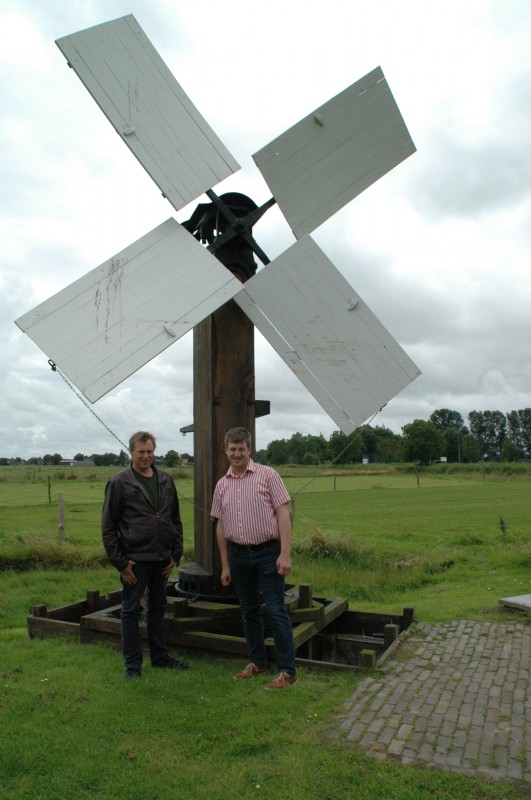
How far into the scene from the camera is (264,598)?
509 cm

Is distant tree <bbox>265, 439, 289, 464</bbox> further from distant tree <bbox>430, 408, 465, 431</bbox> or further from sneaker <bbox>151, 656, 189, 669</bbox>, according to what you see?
distant tree <bbox>430, 408, 465, 431</bbox>

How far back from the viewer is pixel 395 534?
51.2 ft

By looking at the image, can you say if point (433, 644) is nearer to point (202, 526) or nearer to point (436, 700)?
point (436, 700)

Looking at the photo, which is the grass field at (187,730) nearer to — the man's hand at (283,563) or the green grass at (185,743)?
the green grass at (185,743)

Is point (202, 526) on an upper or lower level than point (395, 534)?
upper

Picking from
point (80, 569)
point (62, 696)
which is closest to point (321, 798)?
point (62, 696)

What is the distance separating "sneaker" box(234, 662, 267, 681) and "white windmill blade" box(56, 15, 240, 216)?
13.0ft

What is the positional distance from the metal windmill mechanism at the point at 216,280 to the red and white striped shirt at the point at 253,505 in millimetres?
974

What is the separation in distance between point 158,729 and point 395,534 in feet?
39.8

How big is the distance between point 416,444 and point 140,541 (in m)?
75.2

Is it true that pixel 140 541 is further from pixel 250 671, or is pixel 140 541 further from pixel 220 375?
pixel 220 375

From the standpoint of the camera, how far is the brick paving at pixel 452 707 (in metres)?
3.72

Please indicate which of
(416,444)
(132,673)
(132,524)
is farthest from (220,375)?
(416,444)

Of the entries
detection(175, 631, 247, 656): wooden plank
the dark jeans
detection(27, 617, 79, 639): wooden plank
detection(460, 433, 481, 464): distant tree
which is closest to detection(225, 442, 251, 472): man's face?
the dark jeans
